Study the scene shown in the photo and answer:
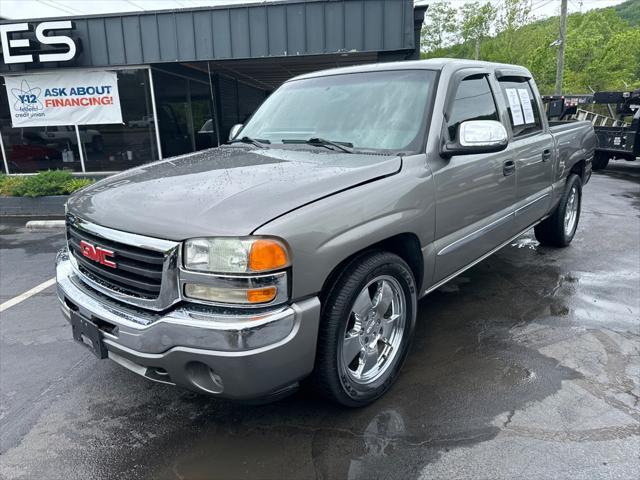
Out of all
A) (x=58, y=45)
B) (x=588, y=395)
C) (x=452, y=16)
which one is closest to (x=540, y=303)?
(x=588, y=395)

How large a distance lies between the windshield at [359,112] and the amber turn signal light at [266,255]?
1.25 meters

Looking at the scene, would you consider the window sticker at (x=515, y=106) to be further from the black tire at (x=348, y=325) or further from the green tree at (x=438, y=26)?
the green tree at (x=438, y=26)

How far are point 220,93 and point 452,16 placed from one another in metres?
39.1

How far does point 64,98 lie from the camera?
11367 millimetres

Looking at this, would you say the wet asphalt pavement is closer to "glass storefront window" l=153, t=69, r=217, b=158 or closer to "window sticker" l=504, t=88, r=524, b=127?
"window sticker" l=504, t=88, r=524, b=127

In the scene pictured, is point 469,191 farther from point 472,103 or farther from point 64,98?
point 64,98

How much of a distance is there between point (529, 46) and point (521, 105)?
1660 inches

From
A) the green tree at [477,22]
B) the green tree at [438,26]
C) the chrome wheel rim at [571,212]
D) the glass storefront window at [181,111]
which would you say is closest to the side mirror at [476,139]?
the chrome wheel rim at [571,212]

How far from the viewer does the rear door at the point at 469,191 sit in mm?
3092

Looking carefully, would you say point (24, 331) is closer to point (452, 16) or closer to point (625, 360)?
point (625, 360)

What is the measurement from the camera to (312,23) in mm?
9766

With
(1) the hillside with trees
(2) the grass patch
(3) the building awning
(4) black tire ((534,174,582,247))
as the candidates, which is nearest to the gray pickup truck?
A: (4) black tire ((534,174,582,247))

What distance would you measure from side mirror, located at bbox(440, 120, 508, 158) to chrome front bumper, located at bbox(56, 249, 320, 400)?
1396 millimetres

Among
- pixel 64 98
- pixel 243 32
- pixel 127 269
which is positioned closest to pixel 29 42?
pixel 64 98
